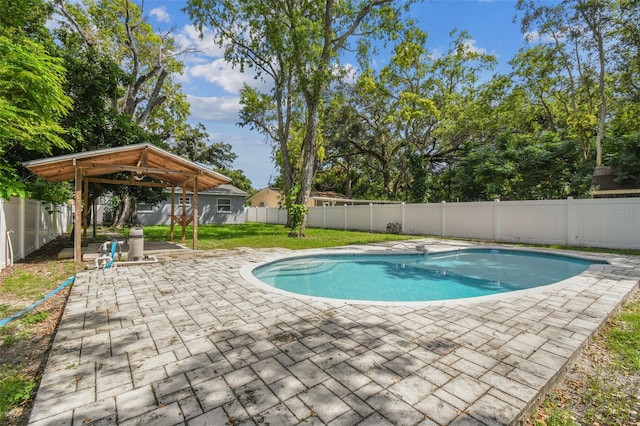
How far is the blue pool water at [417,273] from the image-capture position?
6.24 m

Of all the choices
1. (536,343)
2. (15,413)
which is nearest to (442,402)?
(536,343)

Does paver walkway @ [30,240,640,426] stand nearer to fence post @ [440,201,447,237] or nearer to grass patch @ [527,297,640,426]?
grass patch @ [527,297,640,426]

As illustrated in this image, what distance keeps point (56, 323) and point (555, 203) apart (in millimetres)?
14129

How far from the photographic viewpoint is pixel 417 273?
7.84 m

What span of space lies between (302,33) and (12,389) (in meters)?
13.6

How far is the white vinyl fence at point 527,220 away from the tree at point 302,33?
20.0 feet

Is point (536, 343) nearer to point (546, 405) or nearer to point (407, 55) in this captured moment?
point (546, 405)

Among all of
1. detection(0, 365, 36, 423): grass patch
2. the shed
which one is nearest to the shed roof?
detection(0, 365, 36, 423): grass patch

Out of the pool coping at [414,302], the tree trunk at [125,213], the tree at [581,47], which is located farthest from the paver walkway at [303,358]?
the tree trunk at [125,213]

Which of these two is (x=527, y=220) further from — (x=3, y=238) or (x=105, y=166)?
(x=3, y=238)

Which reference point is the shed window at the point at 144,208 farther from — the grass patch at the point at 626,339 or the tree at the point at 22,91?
the grass patch at the point at 626,339

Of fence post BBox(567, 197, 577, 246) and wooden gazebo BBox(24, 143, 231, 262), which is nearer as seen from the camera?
wooden gazebo BBox(24, 143, 231, 262)

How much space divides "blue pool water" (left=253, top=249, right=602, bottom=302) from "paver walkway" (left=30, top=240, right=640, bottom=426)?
1.77 m

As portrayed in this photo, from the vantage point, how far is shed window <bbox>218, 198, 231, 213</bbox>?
2708 centimetres
